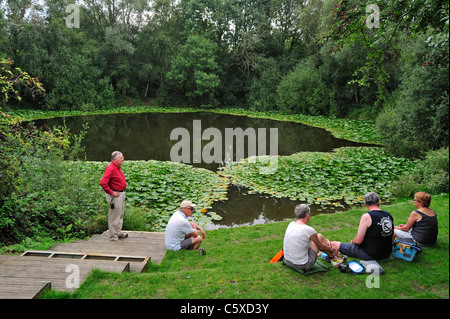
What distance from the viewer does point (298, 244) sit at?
385 cm

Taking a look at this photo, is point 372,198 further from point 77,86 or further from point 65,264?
point 77,86

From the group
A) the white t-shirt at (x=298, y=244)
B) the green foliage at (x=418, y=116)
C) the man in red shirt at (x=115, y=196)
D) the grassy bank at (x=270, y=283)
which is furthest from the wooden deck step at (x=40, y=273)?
the green foliage at (x=418, y=116)

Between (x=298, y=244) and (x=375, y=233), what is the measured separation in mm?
1091

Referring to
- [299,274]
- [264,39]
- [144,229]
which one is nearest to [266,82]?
[264,39]

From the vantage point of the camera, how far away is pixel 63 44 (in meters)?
28.1

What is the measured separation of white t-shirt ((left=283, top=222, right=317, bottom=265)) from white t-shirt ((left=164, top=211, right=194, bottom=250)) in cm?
174

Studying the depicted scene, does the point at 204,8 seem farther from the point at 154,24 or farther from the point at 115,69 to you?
the point at 115,69

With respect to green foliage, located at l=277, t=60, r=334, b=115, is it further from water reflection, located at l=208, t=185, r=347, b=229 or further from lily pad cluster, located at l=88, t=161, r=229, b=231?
water reflection, located at l=208, t=185, r=347, b=229

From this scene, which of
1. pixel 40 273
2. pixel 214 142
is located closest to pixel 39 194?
pixel 40 273

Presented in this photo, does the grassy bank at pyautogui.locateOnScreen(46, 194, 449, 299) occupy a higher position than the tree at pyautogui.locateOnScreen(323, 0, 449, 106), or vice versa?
the tree at pyautogui.locateOnScreen(323, 0, 449, 106)

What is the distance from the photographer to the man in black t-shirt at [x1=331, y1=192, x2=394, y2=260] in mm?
4004

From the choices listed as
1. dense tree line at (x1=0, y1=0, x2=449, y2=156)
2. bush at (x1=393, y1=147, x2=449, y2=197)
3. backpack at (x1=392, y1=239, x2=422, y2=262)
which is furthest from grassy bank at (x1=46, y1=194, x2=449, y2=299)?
dense tree line at (x1=0, y1=0, x2=449, y2=156)

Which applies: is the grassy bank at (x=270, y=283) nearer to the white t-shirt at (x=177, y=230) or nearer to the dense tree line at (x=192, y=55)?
the white t-shirt at (x=177, y=230)
